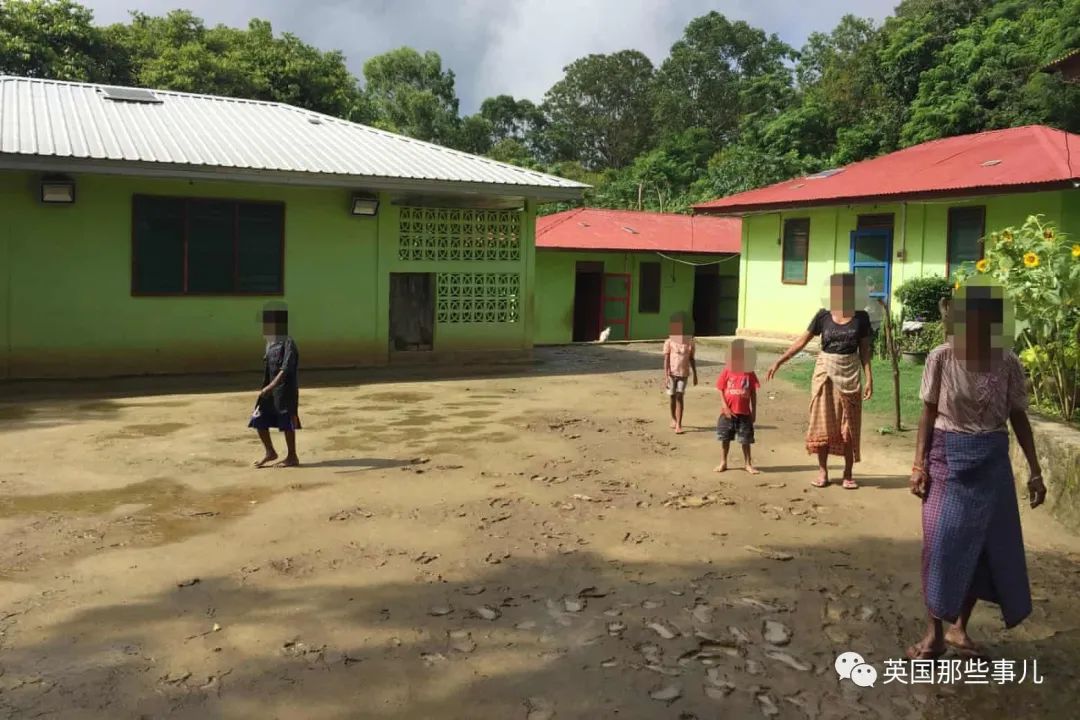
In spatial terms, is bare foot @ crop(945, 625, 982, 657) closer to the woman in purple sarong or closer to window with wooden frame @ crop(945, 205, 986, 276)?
the woman in purple sarong

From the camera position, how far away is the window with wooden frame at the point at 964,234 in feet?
51.7

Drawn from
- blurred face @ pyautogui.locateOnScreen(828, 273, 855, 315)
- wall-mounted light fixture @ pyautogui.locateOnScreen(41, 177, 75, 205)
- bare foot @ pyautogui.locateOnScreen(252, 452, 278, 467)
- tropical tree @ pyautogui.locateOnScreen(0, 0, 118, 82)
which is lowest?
bare foot @ pyautogui.locateOnScreen(252, 452, 278, 467)

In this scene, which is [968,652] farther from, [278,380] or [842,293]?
[278,380]

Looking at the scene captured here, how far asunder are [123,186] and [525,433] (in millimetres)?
6743

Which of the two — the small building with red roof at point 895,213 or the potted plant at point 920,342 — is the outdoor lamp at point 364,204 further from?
the potted plant at point 920,342

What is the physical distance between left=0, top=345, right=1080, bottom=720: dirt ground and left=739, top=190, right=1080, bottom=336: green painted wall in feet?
28.5

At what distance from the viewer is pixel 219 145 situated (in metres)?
12.4

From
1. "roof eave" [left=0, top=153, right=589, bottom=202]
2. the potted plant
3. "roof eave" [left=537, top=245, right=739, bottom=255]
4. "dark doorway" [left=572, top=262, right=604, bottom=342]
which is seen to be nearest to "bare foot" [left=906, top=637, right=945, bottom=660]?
"roof eave" [left=0, top=153, right=589, bottom=202]

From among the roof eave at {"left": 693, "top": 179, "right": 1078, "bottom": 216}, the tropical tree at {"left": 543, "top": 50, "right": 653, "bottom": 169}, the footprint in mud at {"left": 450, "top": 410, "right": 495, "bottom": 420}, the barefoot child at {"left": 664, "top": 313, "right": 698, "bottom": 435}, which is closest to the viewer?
the barefoot child at {"left": 664, "top": 313, "right": 698, "bottom": 435}

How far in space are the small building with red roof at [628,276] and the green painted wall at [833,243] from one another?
2.91 metres

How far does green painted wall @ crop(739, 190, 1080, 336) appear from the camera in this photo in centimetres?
1500

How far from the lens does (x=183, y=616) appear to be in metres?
4.10

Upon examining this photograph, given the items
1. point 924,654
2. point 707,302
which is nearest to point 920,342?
point 707,302

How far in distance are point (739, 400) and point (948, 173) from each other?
11.7 metres
